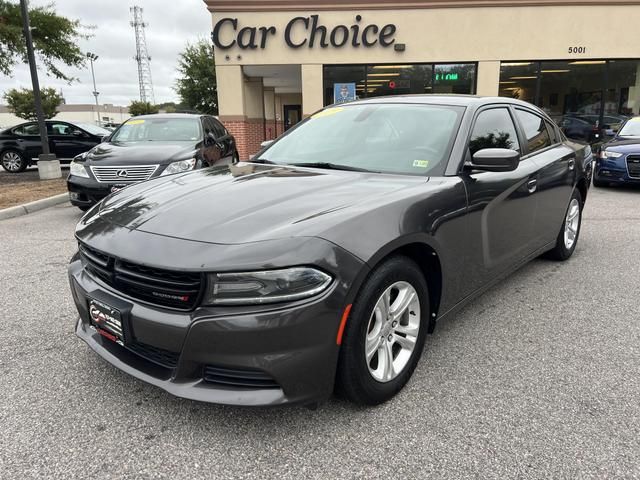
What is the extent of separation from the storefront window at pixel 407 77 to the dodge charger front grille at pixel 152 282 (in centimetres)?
1361

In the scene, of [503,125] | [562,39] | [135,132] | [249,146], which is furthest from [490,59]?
[503,125]

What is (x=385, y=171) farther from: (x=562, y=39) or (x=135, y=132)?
(x=562, y=39)

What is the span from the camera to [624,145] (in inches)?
359

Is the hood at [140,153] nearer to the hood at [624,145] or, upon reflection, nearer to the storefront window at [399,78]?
the hood at [624,145]

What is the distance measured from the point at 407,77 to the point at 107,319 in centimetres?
1430

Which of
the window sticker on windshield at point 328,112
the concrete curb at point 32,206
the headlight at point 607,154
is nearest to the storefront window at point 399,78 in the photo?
the headlight at point 607,154

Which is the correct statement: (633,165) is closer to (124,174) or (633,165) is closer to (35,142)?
(124,174)

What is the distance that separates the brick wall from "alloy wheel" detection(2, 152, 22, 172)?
599 centimetres

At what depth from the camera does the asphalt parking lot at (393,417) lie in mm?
2043

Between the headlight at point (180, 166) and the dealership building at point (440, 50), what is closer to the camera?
the headlight at point (180, 166)

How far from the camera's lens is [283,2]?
14234 mm

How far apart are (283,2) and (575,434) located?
14466 millimetres

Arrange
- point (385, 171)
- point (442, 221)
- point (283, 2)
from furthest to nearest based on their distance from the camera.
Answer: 1. point (283, 2)
2. point (385, 171)
3. point (442, 221)

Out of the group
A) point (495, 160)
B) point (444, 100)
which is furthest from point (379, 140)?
point (495, 160)
